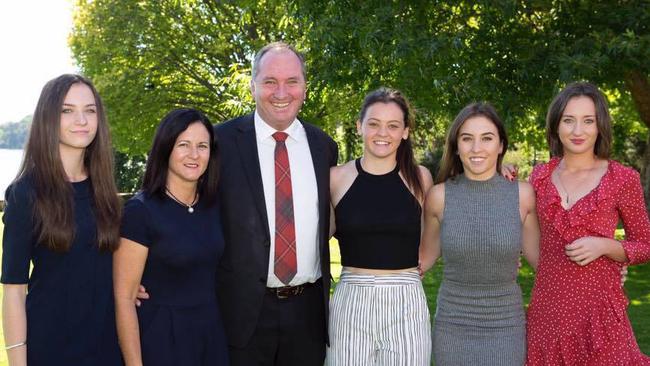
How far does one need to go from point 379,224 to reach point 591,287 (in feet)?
3.92

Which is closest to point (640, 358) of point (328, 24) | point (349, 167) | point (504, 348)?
point (504, 348)

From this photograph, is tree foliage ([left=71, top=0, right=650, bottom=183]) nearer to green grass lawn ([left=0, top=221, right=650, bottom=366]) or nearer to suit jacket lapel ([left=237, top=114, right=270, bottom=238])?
green grass lawn ([left=0, top=221, right=650, bottom=366])

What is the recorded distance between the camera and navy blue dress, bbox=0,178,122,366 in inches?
118

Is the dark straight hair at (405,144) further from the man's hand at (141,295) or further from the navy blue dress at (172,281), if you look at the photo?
the man's hand at (141,295)

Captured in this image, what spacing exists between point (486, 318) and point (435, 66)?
4596 mm

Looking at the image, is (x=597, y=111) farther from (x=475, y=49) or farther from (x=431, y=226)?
(x=475, y=49)

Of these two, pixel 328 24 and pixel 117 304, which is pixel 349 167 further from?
pixel 328 24

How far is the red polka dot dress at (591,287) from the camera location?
361 cm

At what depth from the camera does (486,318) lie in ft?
12.5

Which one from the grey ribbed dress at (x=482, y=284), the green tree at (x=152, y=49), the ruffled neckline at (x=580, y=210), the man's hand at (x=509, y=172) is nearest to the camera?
the ruffled neckline at (x=580, y=210)

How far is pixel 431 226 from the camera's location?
4.17 m

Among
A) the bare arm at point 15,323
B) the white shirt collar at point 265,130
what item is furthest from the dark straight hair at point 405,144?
the bare arm at point 15,323

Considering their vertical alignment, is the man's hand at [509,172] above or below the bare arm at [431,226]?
above

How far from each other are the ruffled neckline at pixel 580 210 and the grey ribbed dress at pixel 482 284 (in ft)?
0.76
